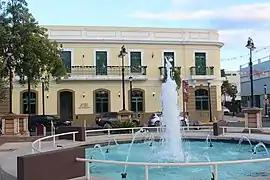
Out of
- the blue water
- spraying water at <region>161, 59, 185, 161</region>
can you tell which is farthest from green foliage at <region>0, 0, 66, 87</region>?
spraying water at <region>161, 59, 185, 161</region>

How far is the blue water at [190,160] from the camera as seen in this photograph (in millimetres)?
11305

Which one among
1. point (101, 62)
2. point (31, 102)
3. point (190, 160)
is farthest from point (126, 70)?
point (190, 160)

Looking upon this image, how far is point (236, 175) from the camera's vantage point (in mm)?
11430

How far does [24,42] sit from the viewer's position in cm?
2528

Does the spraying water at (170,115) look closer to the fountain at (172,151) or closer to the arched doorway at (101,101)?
the fountain at (172,151)

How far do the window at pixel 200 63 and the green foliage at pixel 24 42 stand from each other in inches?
752

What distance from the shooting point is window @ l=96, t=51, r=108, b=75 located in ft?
131

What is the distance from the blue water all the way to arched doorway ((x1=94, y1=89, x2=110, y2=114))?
19.3 metres

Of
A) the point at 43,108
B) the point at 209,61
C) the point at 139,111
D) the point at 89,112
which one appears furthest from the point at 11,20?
the point at 209,61

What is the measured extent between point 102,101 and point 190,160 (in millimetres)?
25946

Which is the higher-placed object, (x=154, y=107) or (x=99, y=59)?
(x=99, y=59)

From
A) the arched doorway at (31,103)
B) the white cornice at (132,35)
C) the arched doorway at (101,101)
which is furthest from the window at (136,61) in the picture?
the arched doorway at (31,103)

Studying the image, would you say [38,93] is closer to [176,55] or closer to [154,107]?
[154,107]

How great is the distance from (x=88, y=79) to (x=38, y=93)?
15.6 feet
